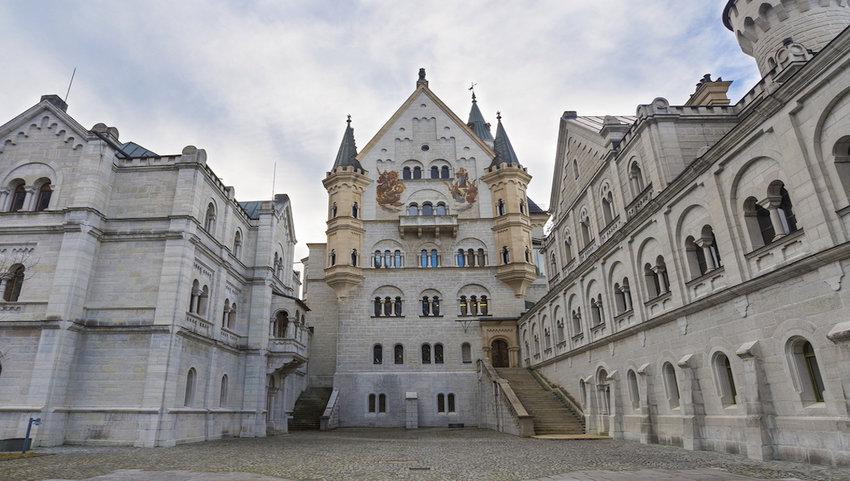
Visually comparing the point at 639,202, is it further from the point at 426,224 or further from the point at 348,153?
the point at 348,153

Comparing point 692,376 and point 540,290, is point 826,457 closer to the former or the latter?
point 692,376

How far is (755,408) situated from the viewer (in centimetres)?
1315

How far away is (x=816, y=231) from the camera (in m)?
11.7

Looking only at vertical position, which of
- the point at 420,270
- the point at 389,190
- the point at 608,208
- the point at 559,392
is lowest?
the point at 559,392

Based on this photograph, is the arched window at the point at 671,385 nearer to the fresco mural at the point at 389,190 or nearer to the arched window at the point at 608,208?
the arched window at the point at 608,208

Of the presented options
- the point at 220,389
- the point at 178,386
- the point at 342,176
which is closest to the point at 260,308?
the point at 220,389

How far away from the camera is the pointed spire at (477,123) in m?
56.1

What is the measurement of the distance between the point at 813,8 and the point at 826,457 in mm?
23221

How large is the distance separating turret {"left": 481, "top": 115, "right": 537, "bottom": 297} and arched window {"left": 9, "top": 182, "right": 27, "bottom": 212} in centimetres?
3271

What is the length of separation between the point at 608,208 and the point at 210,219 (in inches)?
893

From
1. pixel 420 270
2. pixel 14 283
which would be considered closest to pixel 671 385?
pixel 420 270

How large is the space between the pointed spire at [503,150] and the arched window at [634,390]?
88.2ft

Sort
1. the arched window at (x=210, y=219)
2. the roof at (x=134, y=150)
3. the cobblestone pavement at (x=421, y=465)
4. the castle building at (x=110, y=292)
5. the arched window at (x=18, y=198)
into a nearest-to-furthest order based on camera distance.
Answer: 1. the cobblestone pavement at (x=421, y=465)
2. the castle building at (x=110, y=292)
3. the arched window at (x=18, y=198)
4. the arched window at (x=210, y=219)
5. the roof at (x=134, y=150)

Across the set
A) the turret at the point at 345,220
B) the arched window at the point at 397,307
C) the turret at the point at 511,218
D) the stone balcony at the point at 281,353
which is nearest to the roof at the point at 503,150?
the turret at the point at 511,218
